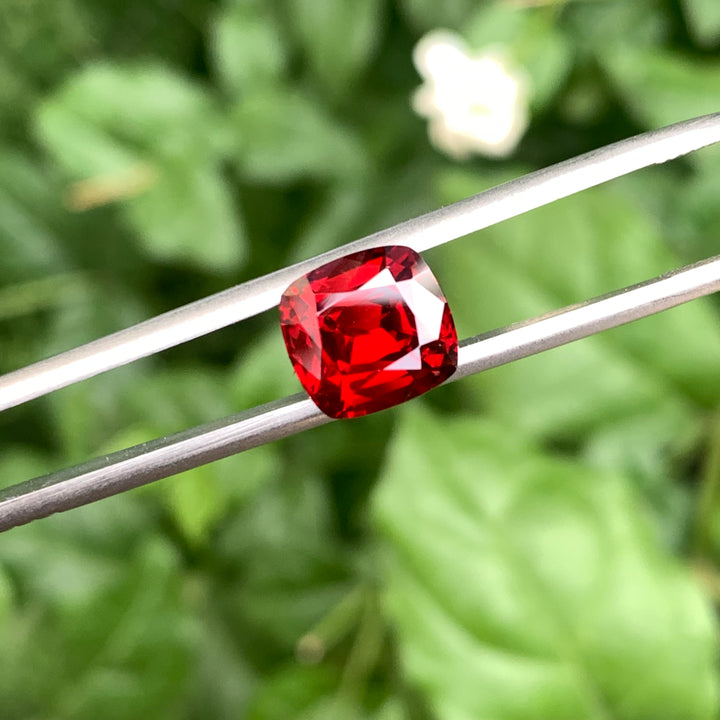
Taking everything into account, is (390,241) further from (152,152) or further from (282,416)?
(152,152)

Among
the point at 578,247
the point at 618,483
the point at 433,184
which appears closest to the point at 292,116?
the point at 433,184

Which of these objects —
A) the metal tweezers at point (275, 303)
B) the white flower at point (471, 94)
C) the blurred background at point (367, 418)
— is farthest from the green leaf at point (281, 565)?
the metal tweezers at point (275, 303)

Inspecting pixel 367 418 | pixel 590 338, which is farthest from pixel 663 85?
pixel 367 418

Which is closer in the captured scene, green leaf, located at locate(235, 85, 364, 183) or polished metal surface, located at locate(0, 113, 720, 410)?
polished metal surface, located at locate(0, 113, 720, 410)

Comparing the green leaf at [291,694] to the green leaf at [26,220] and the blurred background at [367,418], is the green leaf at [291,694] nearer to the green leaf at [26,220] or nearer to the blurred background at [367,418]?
the blurred background at [367,418]

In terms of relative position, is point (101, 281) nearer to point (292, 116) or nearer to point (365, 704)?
point (292, 116)

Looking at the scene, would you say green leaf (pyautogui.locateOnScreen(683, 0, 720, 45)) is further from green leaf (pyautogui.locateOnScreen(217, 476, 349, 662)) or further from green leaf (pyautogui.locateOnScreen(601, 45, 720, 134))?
green leaf (pyautogui.locateOnScreen(217, 476, 349, 662))

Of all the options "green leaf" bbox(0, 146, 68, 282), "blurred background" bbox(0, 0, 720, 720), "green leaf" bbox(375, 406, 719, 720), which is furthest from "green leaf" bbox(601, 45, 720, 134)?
"green leaf" bbox(0, 146, 68, 282)
